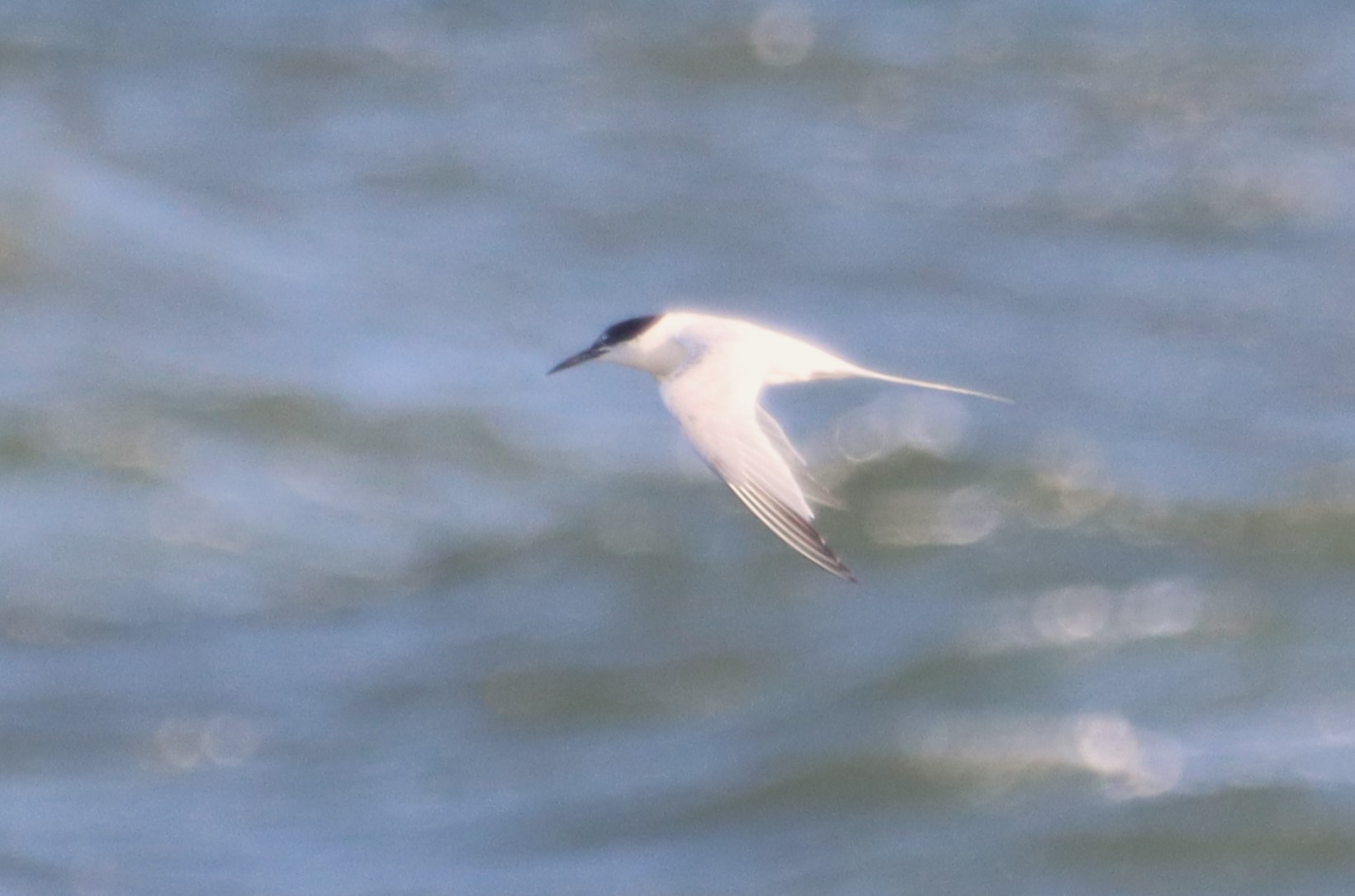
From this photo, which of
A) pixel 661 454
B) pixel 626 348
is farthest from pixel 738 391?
pixel 661 454

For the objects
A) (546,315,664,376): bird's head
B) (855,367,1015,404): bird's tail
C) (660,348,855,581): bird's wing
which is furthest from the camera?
(546,315,664,376): bird's head

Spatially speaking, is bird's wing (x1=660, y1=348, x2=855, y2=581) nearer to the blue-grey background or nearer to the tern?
the tern

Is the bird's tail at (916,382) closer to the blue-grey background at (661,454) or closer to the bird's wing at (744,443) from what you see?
the bird's wing at (744,443)

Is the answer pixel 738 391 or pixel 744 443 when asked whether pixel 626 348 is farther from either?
pixel 744 443

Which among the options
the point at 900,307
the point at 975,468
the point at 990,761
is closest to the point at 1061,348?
the point at 900,307

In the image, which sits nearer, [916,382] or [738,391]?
[738,391]

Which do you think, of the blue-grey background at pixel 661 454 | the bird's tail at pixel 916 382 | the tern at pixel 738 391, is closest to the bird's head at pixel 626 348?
the tern at pixel 738 391

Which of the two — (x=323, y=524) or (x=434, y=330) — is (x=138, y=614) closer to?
(x=323, y=524)

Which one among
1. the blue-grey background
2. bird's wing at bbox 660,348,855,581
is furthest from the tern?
the blue-grey background
